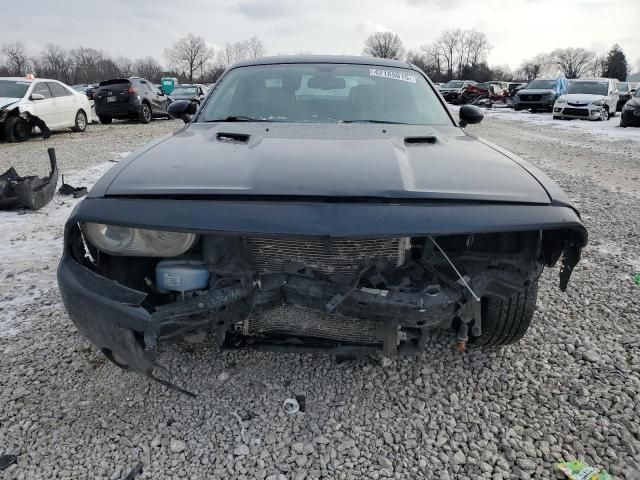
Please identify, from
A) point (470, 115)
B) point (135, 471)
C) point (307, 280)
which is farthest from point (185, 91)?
point (135, 471)

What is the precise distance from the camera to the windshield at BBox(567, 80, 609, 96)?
54.8 ft

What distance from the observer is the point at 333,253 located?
5.98ft

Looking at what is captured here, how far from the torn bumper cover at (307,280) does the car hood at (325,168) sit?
0.21 feet

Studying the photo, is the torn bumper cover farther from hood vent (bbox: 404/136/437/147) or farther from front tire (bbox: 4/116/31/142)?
front tire (bbox: 4/116/31/142)

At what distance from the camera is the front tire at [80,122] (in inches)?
481

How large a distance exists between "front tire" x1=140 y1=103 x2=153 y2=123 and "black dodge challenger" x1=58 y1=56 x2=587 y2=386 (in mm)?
13638

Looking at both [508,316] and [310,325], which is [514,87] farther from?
[310,325]

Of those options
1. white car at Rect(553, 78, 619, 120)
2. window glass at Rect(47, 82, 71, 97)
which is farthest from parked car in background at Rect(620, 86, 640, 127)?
window glass at Rect(47, 82, 71, 97)

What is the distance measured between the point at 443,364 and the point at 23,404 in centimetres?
191

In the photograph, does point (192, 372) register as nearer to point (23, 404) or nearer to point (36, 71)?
point (23, 404)

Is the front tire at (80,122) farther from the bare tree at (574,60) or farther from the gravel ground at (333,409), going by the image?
the bare tree at (574,60)

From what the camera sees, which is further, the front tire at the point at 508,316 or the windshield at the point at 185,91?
the windshield at the point at 185,91

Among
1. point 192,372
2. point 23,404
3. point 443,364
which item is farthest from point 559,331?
point 23,404

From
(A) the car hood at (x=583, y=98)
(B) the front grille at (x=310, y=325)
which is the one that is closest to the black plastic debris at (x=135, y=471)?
(B) the front grille at (x=310, y=325)
